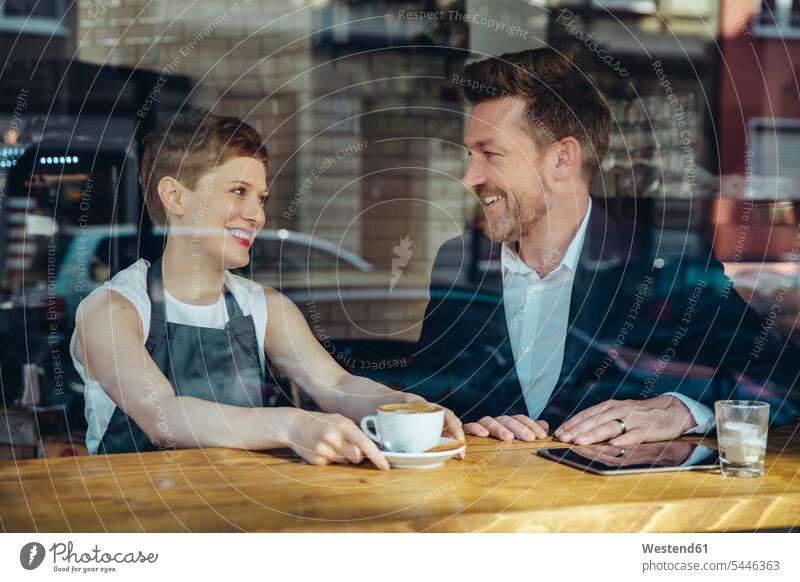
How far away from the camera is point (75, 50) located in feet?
5.09

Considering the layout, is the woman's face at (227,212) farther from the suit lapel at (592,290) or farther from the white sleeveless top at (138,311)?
the suit lapel at (592,290)

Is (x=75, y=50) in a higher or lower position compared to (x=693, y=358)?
higher

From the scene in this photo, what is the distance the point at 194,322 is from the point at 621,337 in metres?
0.80

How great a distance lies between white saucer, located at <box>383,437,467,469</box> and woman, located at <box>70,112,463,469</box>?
0.27 m

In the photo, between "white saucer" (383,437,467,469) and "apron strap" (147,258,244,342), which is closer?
"white saucer" (383,437,467,469)

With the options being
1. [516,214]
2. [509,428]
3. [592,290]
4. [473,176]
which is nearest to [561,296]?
[592,290]

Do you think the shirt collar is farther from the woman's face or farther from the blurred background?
the woman's face

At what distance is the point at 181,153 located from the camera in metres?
1.54

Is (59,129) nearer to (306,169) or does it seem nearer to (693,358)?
(306,169)

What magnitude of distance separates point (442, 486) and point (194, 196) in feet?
2.26

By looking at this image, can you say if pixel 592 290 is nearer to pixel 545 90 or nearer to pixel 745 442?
pixel 545 90

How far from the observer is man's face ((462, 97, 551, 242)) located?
171 centimetres
